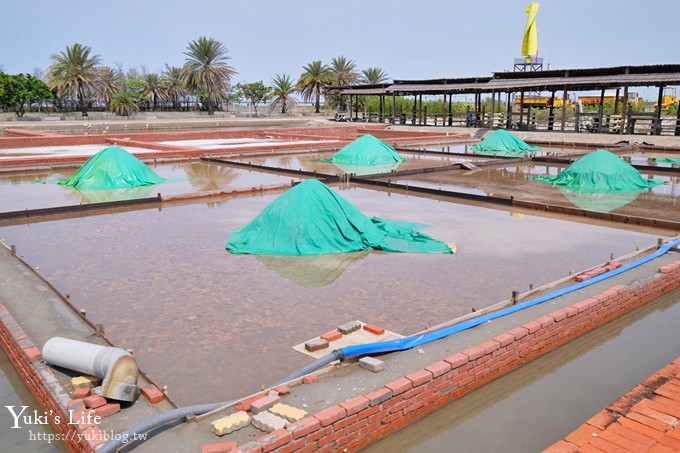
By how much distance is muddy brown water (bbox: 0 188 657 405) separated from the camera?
5097 mm

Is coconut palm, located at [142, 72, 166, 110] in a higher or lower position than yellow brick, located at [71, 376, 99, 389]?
higher

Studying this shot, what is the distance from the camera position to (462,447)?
159 inches

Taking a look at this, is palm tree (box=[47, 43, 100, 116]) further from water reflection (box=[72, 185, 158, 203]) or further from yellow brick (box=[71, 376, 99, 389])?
yellow brick (box=[71, 376, 99, 389])

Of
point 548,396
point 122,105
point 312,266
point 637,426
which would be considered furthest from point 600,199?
point 122,105

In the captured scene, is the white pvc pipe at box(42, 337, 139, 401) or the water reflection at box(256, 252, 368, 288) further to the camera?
the water reflection at box(256, 252, 368, 288)

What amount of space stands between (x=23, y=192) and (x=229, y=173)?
5.52 metres

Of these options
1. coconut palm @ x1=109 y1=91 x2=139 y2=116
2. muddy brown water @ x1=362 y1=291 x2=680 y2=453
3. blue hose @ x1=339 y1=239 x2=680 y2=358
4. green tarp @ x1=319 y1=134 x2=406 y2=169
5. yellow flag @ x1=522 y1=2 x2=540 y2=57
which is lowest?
muddy brown water @ x1=362 y1=291 x2=680 y2=453

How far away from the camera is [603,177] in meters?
14.2

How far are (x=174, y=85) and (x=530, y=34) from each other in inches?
1296

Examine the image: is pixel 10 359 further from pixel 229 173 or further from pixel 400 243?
pixel 229 173

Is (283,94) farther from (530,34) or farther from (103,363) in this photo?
(103,363)

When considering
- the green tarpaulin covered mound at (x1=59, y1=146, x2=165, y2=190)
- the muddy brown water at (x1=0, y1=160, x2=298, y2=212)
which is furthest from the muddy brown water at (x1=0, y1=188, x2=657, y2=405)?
the green tarpaulin covered mound at (x1=59, y1=146, x2=165, y2=190)

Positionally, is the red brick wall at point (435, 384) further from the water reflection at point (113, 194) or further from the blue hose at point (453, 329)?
the water reflection at point (113, 194)

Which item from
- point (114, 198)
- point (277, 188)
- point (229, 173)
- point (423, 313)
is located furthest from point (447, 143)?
point (423, 313)
